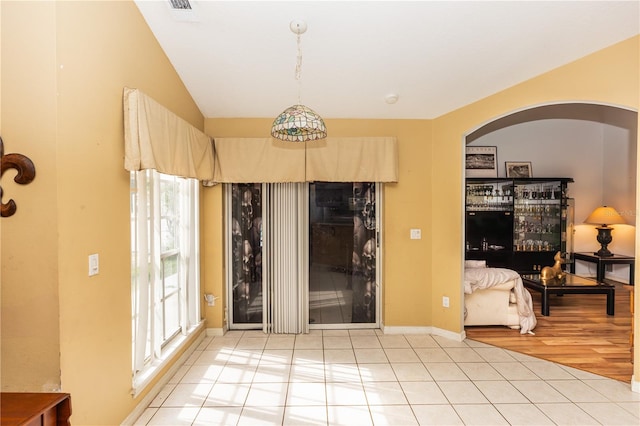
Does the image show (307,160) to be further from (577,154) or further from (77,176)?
(577,154)

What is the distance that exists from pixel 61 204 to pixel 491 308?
4420 mm

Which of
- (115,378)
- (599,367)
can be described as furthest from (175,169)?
(599,367)

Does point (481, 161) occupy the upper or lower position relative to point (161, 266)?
upper

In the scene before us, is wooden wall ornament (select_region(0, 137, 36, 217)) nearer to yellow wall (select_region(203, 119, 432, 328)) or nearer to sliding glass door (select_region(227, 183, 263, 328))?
yellow wall (select_region(203, 119, 432, 328))

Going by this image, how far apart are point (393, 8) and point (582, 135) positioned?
6.19 metres

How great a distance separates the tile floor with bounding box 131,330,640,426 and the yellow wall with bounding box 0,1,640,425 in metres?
0.71

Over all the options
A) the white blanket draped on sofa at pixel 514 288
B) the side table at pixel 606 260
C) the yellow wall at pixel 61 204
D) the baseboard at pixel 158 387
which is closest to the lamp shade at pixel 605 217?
the side table at pixel 606 260

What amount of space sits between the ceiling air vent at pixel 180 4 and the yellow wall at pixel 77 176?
309 mm

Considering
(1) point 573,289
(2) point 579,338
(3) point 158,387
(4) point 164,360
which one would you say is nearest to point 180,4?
(4) point 164,360

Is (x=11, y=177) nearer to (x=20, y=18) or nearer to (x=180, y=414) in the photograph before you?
(x=20, y=18)

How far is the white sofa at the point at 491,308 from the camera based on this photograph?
13.2 ft

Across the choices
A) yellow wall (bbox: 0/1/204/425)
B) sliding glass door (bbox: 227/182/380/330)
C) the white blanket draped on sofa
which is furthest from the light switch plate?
the white blanket draped on sofa

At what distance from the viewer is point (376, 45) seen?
283 centimetres

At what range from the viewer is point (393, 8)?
243cm
